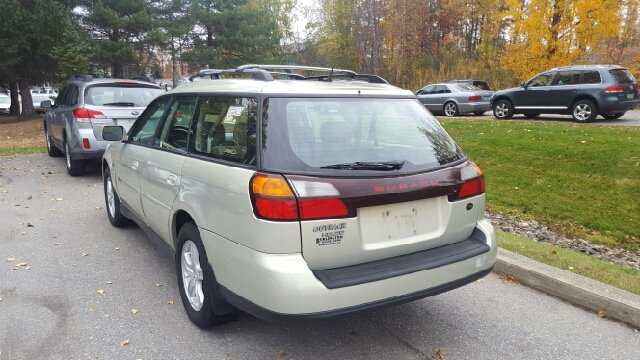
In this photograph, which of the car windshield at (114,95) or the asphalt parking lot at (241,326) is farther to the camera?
the car windshield at (114,95)

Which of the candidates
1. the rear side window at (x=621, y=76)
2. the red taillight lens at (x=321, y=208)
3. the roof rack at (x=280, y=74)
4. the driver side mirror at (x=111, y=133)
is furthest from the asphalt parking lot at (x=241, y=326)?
the rear side window at (x=621, y=76)

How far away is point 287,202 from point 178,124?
5.75 feet

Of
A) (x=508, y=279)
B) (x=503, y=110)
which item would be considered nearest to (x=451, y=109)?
(x=503, y=110)

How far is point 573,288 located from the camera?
4031mm

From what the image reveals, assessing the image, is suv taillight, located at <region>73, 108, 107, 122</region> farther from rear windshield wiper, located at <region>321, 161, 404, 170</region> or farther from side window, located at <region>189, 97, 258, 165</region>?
rear windshield wiper, located at <region>321, 161, 404, 170</region>

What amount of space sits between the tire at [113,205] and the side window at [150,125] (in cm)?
107

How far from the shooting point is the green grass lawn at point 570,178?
266 inches

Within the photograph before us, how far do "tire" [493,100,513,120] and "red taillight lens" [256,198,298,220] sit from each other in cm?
1569

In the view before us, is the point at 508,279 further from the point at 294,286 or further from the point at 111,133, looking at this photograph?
the point at 111,133

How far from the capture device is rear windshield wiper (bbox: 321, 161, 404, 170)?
9.52 ft

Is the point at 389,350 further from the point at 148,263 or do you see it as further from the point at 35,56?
the point at 35,56

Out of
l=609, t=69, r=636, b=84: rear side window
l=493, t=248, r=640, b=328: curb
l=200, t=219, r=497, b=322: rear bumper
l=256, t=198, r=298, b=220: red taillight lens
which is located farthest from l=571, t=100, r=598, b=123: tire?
l=256, t=198, r=298, b=220: red taillight lens

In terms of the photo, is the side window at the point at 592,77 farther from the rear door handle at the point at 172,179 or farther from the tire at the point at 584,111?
the rear door handle at the point at 172,179

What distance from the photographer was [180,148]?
382 cm
